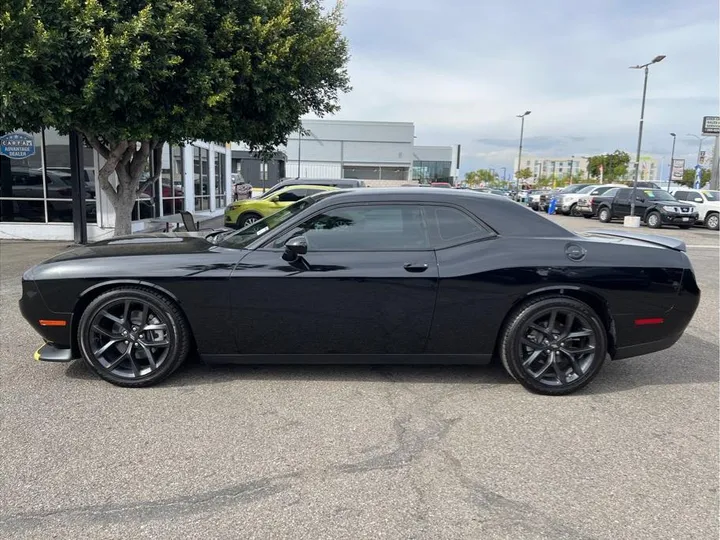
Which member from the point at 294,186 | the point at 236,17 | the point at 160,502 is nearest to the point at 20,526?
the point at 160,502

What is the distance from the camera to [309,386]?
398cm

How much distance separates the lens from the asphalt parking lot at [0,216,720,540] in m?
2.47

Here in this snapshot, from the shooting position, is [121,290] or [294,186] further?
[294,186]

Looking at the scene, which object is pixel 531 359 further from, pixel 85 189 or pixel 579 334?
pixel 85 189

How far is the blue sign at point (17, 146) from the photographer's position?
12.4 metres

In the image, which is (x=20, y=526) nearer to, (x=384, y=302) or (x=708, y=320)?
(x=384, y=302)

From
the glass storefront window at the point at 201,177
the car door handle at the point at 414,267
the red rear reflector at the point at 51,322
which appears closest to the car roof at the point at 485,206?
the car door handle at the point at 414,267

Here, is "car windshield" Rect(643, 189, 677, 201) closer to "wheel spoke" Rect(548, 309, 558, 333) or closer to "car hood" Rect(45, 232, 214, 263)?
"wheel spoke" Rect(548, 309, 558, 333)

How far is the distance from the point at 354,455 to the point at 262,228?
2.01 meters

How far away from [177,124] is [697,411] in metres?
7.91

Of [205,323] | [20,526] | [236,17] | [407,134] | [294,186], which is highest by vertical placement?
[407,134]

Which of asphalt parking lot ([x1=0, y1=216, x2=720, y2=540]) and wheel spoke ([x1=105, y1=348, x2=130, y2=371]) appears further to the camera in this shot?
wheel spoke ([x1=105, y1=348, x2=130, y2=371])

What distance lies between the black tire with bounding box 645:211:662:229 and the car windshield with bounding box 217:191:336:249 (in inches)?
845

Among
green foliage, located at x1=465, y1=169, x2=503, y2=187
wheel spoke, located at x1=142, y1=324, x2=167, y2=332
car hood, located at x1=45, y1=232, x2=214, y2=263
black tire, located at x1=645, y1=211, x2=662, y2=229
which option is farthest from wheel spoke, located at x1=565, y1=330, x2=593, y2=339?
green foliage, located at x1=465, y1=169, x2=503, y2=187
